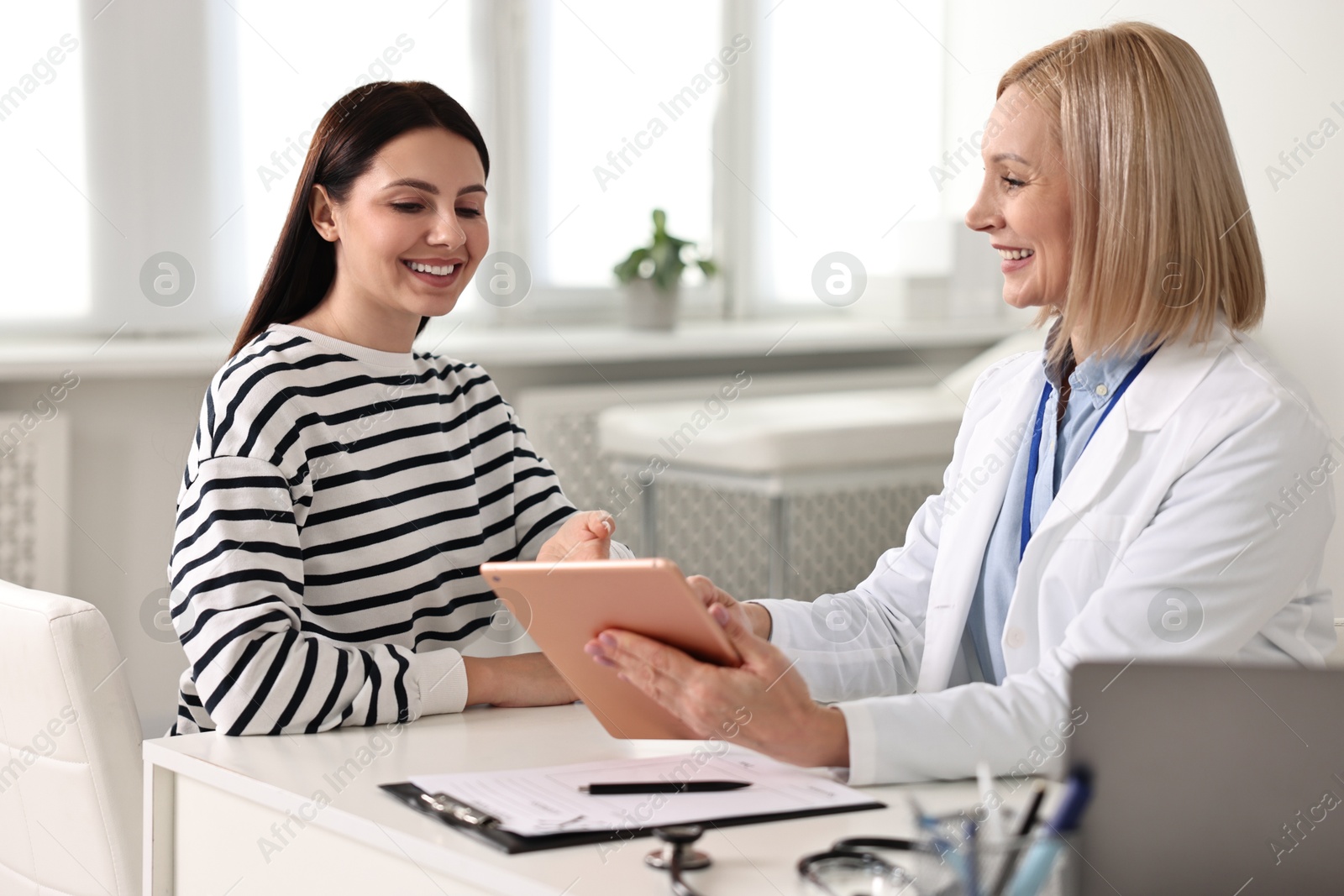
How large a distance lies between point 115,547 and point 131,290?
621 millimetres

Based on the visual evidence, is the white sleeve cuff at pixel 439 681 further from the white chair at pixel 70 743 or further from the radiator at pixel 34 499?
the radiator at pixel 34 499

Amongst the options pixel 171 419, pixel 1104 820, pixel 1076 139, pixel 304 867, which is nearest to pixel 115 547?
pixel 171 419

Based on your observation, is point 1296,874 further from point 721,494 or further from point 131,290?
point 721,494

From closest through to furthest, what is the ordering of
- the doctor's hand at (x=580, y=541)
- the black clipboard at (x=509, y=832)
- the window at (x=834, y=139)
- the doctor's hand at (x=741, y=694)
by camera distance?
the black clipboard at (x=509, y=832)
the doctor's hand at (x=741, y=694)
the doctor's hand at (x=580, y=541)
the window at (x=834, y=139)

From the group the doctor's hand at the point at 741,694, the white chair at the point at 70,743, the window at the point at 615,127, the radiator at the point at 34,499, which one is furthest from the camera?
the window at the point at 615,127

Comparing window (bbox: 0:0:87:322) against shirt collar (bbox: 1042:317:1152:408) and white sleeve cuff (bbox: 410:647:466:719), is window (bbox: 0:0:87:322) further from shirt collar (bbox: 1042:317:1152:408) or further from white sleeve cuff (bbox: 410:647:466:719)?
shirt collar (bbox: 1042:317:1152:408)

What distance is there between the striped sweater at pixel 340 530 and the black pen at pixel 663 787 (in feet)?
1.09

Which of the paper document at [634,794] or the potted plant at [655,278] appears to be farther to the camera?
the potted plant at [655,278]

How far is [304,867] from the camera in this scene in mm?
1114

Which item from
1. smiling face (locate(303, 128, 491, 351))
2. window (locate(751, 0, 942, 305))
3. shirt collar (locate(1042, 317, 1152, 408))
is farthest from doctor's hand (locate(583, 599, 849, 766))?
window (locate(751, 0, 942, 305))

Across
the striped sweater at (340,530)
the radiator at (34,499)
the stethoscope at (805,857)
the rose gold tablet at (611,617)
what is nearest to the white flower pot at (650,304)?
the radiator at (34,499)

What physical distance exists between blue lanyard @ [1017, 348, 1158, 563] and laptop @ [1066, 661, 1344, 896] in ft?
1.95

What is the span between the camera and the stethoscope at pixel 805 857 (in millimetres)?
864

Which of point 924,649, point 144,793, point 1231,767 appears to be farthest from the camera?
point 924,649
